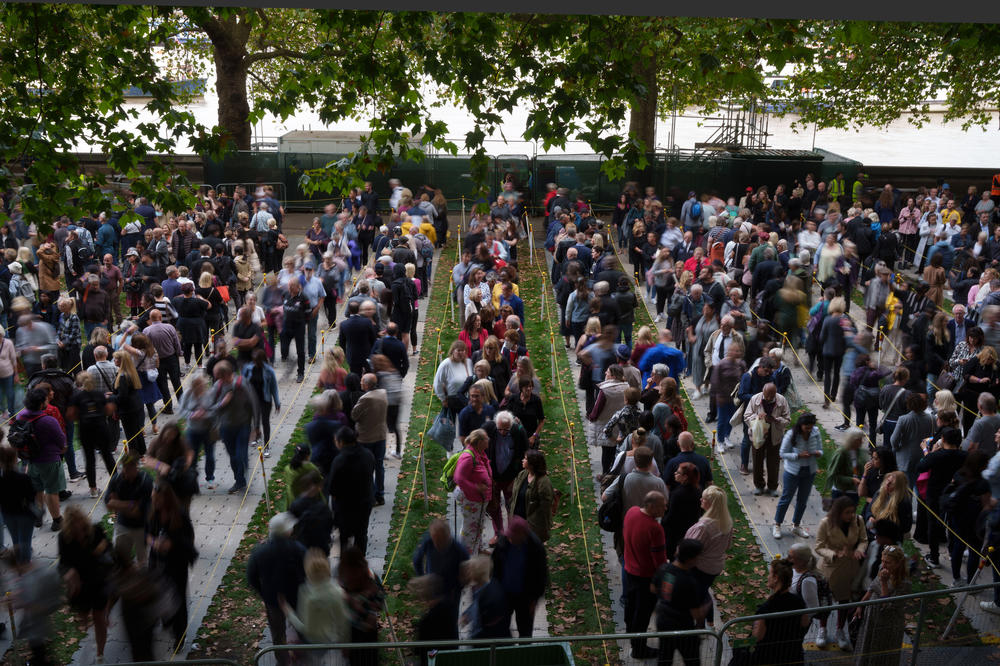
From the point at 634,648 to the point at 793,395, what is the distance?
4.09 m

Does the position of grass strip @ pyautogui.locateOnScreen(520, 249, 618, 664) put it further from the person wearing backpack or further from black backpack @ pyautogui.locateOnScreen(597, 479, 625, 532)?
the person wearing backpack

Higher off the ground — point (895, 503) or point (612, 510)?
point (895, 503)

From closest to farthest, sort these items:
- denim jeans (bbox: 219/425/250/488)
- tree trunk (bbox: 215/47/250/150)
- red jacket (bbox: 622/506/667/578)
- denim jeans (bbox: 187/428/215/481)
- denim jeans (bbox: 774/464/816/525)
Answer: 1. red jacket (bbox: 622/506/667/578)
2. denim jeans (bbox: 774/464/816/525)
3. denim jeans (bbox: 219/425/250/488)
4. denim jeans (bbox: 187/428/215/481)
5. tree trunk (bbox: 215/47/250/150)

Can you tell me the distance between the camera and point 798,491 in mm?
9555

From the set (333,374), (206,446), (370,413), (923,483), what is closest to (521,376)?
(370,413)

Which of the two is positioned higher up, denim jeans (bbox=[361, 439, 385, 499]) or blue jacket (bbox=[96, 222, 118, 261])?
blue jacket (bbox=[96, 222, 118, 261])

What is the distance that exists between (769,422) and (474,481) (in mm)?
3332

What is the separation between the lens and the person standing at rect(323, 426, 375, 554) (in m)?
8.44

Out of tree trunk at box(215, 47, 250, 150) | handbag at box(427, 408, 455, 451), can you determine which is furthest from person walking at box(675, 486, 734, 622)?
tree trunk at box(215, 47, 250, 150)

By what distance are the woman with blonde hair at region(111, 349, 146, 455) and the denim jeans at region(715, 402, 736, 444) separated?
6.73 m

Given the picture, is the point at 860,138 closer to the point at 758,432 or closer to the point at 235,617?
the point at 758,432

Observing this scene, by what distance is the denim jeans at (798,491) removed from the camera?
369 inches

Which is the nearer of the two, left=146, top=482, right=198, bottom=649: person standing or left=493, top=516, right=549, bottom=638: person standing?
left=493, top=516, right=549, bottom=638: person standing

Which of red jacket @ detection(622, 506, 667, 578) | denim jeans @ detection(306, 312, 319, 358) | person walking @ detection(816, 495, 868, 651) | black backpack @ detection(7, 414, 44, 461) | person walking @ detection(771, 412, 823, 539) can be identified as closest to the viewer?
red jacket @ detection(622, 506, 667, 578)
